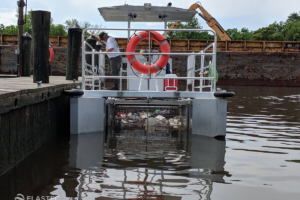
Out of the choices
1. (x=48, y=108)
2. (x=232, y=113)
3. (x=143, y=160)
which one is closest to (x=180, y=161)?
(x=143, y=160)

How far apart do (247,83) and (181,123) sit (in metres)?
21.7

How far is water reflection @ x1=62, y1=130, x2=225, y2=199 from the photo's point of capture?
11.9 feet

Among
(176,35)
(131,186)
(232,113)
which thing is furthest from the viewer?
(176,35)

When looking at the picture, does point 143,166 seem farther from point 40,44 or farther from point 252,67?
point 252,67

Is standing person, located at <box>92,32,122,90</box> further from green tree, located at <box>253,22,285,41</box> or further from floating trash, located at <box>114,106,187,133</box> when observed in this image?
green tree, located at <box>253,22,285,41</box>

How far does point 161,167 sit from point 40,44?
11.2 feet

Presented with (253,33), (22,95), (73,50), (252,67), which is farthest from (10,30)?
(22,95)

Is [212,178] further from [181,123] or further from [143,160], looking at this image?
[181,123]

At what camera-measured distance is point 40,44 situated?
6645mm

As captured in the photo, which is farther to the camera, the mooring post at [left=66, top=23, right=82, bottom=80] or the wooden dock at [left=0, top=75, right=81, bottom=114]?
the mooring post at [left=66, top=23, right=82, bottom=80]

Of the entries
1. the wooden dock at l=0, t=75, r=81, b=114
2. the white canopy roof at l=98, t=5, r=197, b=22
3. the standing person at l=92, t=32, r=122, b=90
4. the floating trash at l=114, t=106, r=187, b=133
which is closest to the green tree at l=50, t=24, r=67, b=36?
the white canopy roof at l=98, t=5, r=197, b=22

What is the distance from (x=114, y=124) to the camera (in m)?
7.47

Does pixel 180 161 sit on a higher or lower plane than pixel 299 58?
lower

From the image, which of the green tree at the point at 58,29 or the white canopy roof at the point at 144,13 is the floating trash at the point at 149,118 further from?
the green tree at the point at 58,29
